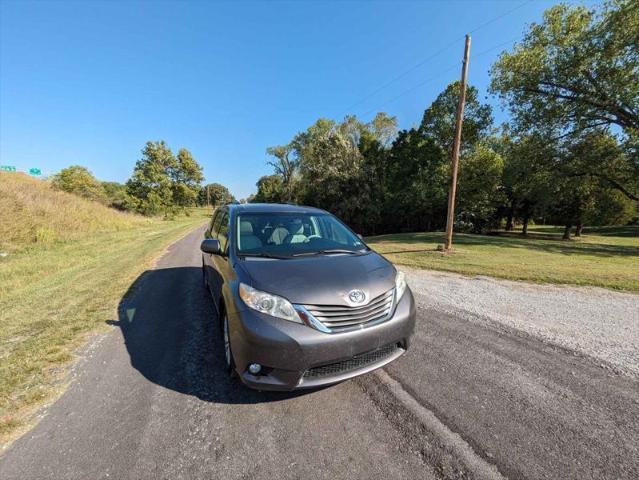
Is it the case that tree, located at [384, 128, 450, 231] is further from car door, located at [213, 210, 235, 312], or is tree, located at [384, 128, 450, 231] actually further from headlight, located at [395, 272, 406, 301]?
car door, located at [213, 210, 235, 312]

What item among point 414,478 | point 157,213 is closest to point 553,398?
point 414,478

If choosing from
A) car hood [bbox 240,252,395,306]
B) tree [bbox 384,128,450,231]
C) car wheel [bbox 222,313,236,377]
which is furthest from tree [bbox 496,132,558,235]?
car wheel [bbox 222,313,236,377]

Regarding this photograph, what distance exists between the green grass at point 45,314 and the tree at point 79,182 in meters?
23.8

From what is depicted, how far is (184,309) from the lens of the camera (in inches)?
200

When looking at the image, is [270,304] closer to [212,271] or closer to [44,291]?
[212,271]

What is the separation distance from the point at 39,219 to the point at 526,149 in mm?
27326

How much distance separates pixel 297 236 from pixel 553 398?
3138 mm

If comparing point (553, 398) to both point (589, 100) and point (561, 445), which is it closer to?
point (561, 445)

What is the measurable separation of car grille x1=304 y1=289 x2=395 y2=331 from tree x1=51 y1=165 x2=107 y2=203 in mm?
36569

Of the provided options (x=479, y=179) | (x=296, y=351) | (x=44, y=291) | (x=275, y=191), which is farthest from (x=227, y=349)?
(x=275, y=191)

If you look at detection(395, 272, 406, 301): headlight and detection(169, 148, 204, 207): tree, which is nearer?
detection(395, 272, 406, 301): headlight

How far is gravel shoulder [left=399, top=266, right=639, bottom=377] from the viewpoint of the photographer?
143 inches

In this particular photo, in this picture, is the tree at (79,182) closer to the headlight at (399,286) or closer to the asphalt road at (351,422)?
the asphalt road at (351,422)

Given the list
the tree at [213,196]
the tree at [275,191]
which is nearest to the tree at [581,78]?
the tree at [275,191]
